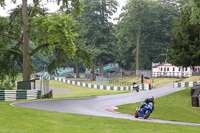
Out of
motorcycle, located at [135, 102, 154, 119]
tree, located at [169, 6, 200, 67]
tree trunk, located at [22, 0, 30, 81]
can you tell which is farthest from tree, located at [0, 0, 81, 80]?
tree, located at [169, 6, 200, 67]

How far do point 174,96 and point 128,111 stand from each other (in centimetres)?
1165

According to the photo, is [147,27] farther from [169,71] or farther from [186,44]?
[186,44]

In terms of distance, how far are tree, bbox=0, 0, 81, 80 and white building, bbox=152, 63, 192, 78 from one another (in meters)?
42.4

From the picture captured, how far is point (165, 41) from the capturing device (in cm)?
9269

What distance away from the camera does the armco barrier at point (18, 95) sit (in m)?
27.4

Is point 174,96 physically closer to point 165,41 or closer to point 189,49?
point 189,49

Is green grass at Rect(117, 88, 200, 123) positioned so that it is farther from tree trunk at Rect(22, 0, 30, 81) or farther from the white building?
the white building

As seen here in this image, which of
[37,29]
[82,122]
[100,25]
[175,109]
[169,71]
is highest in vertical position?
[100,25]

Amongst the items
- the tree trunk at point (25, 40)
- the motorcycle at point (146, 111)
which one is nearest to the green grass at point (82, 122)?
the motorcycle at point (146, 111)

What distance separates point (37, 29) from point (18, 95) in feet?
19.3

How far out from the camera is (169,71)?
2876 inches

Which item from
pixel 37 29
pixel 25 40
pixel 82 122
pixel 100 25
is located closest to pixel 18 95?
pixel 25 40

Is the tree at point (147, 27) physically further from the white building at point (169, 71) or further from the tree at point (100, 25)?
the white building at point (169, 71)

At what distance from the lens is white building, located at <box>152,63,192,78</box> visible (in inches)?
2768
